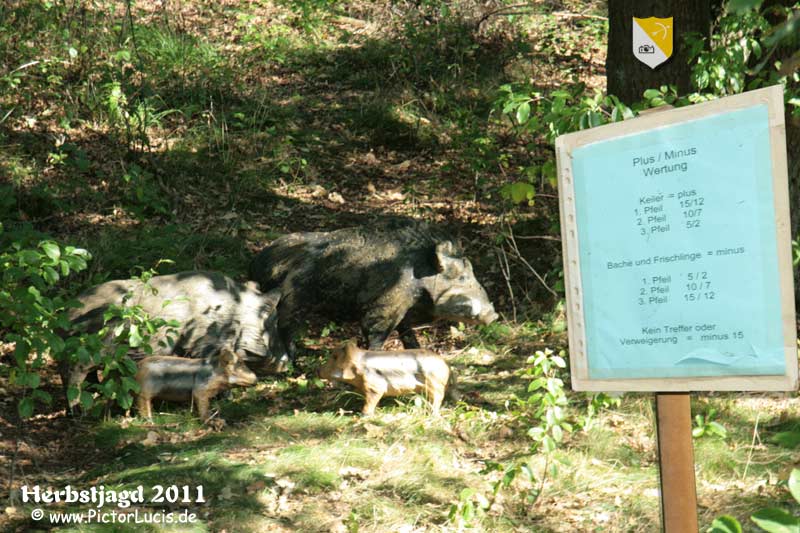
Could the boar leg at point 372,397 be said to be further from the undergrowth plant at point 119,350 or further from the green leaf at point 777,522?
the green leaf at point 777,522

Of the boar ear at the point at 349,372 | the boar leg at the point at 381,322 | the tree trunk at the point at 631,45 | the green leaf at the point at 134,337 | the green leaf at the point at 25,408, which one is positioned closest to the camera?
the green leaf at the point at 25,408

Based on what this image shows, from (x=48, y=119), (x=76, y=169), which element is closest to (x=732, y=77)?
(x=76, y=169)

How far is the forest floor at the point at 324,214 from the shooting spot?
4.74 metres

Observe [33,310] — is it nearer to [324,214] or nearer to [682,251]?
[682,251]

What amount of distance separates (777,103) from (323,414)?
405cm

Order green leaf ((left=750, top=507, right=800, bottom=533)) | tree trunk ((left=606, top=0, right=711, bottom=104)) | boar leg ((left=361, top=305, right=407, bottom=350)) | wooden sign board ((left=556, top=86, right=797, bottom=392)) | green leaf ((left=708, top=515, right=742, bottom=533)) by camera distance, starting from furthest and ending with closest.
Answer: boar leg ((left=361, top=305, right=407, bottom=350)), tree trunk ((left=606, top=0, right=711, bottom=104)), wooden sign board ((left=556, top=86, right=797, bottom=392)), green leaf ((left=708, top=515, right=742, bottom=533)), green leaf ((left=750, top=507, right=800, bottom=533))

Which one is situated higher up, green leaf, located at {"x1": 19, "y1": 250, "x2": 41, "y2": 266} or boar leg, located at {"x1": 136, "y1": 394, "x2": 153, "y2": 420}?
green leaf, located at {"x1": 19, "y1": 250, "x2": 41, "y2": 266}

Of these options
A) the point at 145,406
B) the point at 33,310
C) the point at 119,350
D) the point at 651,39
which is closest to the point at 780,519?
the point at 33,310

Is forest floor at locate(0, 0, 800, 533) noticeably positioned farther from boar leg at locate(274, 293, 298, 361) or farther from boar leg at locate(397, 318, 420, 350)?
boar leg at locate(397, 318, 420, 350)

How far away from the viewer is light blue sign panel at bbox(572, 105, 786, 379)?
2.70 meters

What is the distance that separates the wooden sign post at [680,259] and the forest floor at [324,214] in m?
0.45

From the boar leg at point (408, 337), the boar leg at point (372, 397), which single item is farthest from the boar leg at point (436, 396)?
the boar leg at point (408, 337)

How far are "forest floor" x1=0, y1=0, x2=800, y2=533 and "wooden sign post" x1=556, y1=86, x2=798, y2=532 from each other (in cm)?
45

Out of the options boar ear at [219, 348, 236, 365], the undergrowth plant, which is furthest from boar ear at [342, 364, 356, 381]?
the undergrowth plant
